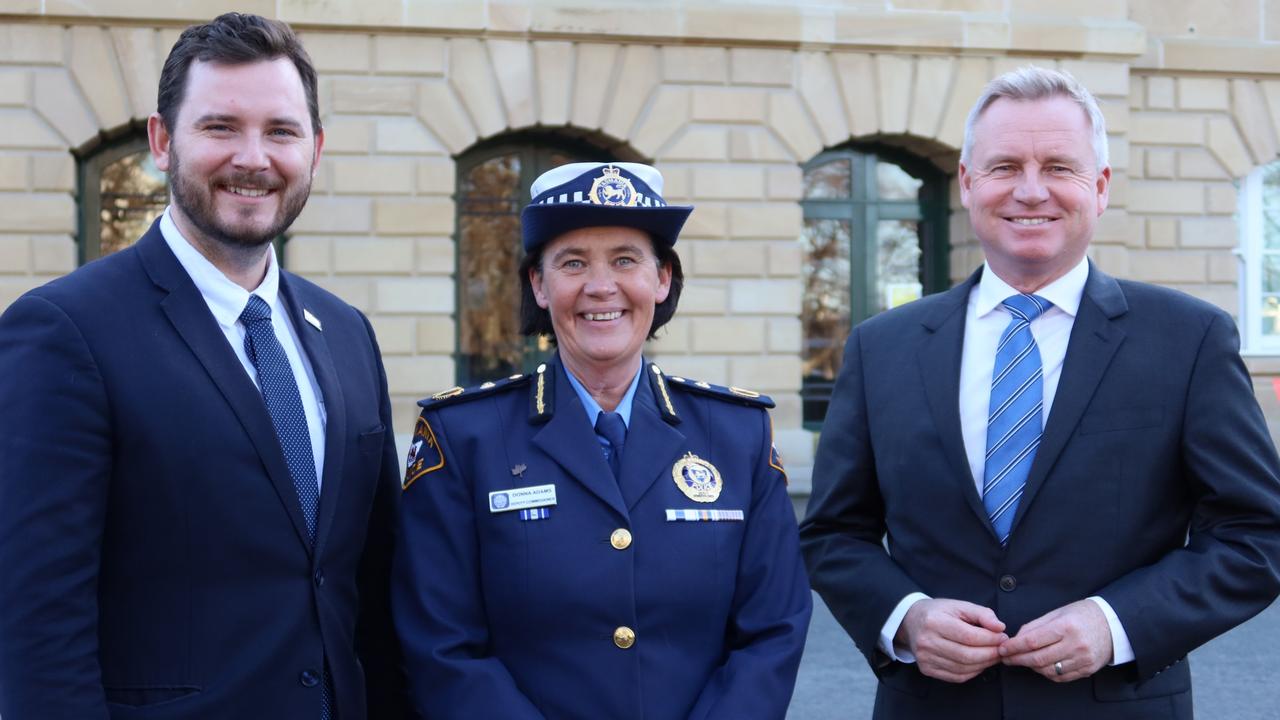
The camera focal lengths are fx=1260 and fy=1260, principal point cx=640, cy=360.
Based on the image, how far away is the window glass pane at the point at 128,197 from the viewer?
10836 millimetres

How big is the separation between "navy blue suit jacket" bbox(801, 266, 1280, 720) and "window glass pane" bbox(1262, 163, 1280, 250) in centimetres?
1147

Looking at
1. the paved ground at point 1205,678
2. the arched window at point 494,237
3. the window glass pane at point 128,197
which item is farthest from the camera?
the arched window at point 494,237

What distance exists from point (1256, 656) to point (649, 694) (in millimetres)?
5711

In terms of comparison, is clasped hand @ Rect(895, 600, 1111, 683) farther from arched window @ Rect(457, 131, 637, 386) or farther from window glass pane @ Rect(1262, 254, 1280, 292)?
window glass pane @ Rect(1262, 254, 1280, 292)

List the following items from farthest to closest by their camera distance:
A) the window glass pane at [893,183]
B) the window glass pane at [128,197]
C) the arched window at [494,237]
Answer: the window glass pane at [893,183] → the arched window at [494,237] → the window glass pane at [128,197]

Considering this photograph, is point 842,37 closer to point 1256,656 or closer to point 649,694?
point 1256,656

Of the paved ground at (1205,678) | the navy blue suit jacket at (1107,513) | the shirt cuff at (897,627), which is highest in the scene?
the navy blue suit jacket at (1107,513)

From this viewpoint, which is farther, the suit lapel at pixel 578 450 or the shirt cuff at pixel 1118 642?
the suit lapel at pixel 578 450

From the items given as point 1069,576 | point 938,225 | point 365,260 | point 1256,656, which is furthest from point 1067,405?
point 938,225

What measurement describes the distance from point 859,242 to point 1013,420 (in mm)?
9534

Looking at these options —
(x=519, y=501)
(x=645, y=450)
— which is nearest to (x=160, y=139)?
(x=519, y=501)

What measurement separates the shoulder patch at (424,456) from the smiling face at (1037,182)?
1244mm

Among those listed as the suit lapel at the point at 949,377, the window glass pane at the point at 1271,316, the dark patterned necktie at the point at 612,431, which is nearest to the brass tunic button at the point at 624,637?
the dark patterned necktie at the point at 612,431

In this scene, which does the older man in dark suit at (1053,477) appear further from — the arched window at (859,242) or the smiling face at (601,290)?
Result: the arched window at (859,242)
